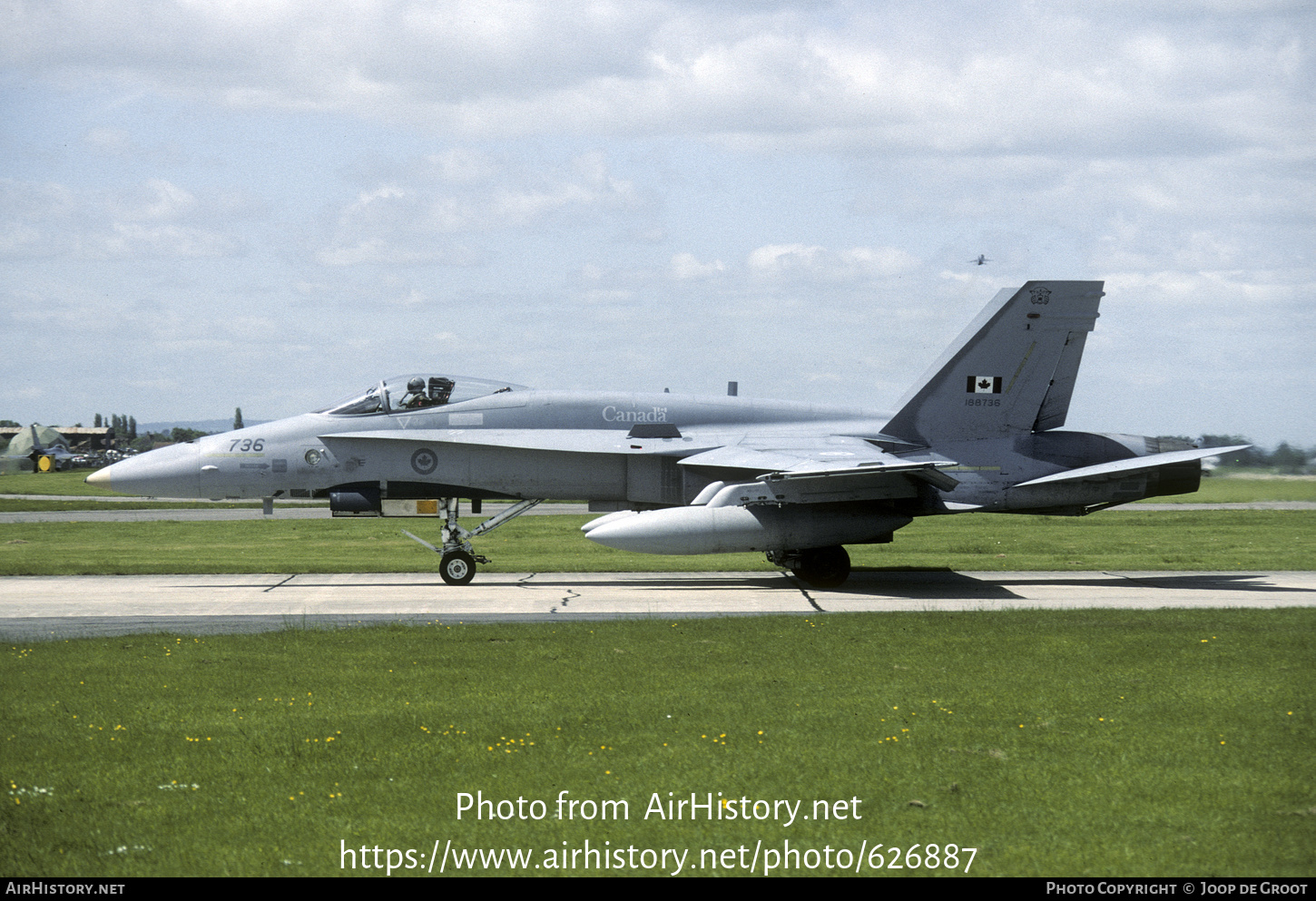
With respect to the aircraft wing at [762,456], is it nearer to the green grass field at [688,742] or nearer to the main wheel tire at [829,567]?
the main wheel tire at [829,567]

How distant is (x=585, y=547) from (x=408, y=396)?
730 cm

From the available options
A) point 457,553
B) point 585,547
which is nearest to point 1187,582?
point 585,547

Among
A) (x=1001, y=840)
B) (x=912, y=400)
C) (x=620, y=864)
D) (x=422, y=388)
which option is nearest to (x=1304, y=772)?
(x=1001, y=840)

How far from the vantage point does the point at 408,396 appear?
19547mm

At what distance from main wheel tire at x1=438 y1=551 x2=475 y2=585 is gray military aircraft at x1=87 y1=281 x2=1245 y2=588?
0.11 feet

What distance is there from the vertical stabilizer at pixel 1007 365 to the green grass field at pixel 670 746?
770 cm

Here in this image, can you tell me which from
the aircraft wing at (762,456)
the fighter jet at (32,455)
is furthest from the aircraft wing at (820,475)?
the fighter jet at (32,455)

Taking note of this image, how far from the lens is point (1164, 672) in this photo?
409 inches

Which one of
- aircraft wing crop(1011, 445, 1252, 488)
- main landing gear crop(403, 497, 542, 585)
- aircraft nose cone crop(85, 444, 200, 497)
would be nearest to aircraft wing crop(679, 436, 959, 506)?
aircraft wing crop(1011, 445, 1252, 488)

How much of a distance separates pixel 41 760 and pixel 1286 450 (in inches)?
819

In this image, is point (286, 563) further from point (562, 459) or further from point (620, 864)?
point (620, 864)

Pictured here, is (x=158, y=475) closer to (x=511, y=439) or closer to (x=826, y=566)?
(x=511, y=439)

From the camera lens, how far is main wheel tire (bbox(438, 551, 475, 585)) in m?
19.2

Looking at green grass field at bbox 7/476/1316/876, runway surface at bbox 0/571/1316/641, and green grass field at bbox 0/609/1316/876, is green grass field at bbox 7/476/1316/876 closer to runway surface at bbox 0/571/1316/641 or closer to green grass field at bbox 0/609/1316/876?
green grass field at bbox 0/609/1316/876
